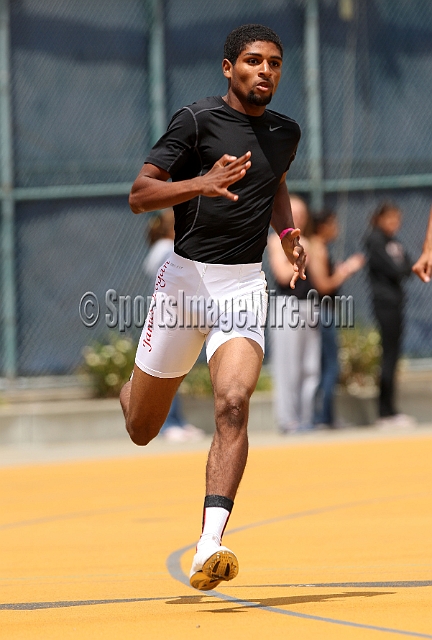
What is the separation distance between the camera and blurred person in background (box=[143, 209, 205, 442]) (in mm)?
13289

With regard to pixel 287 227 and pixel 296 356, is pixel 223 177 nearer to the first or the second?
pixel 287 227

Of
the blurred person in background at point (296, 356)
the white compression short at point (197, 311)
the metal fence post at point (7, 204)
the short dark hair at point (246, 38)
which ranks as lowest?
the white compression short at point (197, 311)

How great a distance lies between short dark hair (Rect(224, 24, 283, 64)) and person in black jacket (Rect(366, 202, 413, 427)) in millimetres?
8416

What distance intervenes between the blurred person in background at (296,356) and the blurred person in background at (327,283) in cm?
22

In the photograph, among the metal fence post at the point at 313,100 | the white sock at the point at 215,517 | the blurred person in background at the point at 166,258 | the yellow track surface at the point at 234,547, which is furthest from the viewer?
the metal fence post at the point at 313,100

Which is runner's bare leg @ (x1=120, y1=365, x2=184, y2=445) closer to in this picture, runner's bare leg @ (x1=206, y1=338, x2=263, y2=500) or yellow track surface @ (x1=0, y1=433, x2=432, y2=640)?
runner's bare leg @ (x1=206, y1=338, x2=263, y2=500)

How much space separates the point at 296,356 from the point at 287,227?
746cm

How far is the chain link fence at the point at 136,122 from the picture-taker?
16.2 meters

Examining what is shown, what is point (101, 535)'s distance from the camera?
8102 mm

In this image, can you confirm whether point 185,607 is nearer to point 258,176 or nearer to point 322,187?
point 258,176

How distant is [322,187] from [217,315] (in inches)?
423

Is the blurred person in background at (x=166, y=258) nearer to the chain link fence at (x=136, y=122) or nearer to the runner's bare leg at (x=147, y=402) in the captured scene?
the chain link fence at (x=136, y=122)

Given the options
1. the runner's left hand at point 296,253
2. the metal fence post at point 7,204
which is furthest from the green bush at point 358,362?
the runner's left hand at point 296,253

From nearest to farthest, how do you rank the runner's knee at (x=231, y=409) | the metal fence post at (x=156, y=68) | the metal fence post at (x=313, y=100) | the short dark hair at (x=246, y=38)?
the runner's knee at (x=231, y=409) → the short dark hair at (x=246, y=38) → the metal fence post at (x=156, y=68) → the metal fence post at (x=313, y=100)
